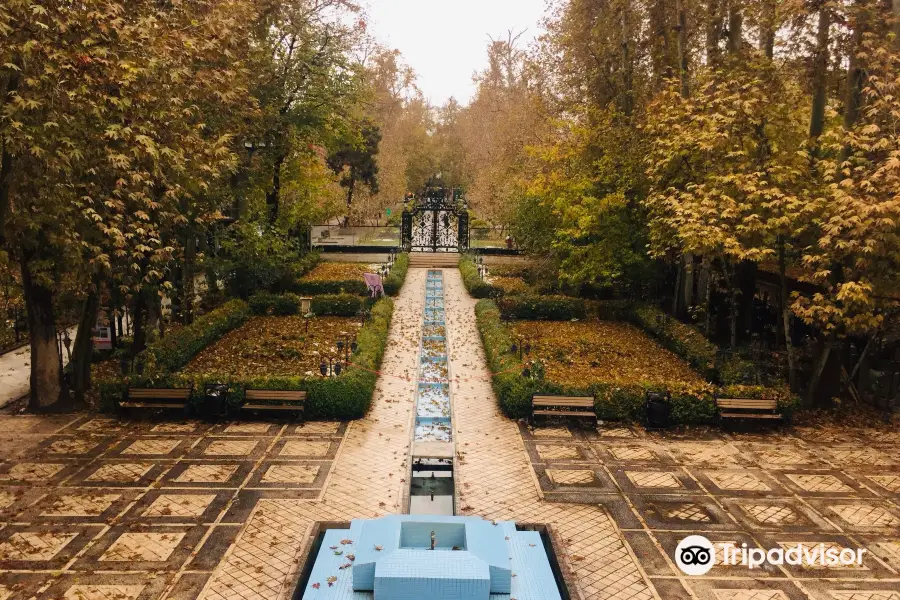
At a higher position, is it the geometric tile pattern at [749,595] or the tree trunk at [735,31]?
the tree trunk at [735,31]

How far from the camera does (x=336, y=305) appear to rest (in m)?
24.2

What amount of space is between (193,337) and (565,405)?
1048cm

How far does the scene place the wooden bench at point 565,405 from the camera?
46.4ft

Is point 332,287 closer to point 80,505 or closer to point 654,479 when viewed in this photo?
point 80,505

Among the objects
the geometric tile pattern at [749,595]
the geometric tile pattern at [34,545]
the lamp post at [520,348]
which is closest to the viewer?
the geometric tile pattern at [749,595]

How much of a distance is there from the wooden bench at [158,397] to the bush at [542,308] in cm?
1238

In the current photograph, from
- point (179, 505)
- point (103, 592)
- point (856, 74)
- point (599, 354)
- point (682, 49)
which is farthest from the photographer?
point (599, 354)

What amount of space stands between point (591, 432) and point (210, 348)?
37.6 feet

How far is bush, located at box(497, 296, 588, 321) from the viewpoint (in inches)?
944

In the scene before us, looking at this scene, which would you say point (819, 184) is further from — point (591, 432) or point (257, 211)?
point (257, 211)

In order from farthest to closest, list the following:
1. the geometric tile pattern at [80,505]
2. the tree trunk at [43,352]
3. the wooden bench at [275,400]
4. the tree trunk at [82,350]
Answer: the tree trunk at [82,350], the tree trunk at [43,352], the wooden bench at [275,400], the geometric tile pattern at [80,505]

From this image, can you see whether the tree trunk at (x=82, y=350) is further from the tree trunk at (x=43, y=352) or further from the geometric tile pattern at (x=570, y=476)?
the geometric tile pattern at (x=570, y=476)

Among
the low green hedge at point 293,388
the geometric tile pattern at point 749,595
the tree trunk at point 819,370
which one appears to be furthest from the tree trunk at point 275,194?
the geometric tile pattern at point 749,595

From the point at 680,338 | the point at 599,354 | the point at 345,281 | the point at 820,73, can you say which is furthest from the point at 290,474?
the point at 345,281
